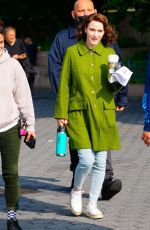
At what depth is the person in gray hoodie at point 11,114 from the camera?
22.3ft

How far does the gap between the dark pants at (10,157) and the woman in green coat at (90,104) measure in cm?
66

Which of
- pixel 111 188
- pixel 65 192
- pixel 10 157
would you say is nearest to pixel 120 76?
pixel 10 157

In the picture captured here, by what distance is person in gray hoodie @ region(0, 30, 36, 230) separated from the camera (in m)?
6.79

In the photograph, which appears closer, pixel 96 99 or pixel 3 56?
pixel 3 56

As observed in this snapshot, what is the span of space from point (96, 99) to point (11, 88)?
86 centimetres

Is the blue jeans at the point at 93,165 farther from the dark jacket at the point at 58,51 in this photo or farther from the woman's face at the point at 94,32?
the dark jacket at the point at 58,51

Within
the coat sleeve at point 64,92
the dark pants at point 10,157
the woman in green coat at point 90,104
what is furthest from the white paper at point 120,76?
the dark pants at point 10,157

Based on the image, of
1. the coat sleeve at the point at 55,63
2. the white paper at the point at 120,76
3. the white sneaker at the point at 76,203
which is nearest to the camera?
the white paper at the point at 120,76

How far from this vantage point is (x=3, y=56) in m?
6.86

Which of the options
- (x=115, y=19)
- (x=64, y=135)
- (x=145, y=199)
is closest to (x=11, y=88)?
(x=64, y=135)

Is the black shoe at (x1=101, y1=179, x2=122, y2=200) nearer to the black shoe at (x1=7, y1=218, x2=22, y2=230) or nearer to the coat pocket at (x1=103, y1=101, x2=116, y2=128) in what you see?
the coat pocket at (x1=103, y1=101, x2=116, y2=128)

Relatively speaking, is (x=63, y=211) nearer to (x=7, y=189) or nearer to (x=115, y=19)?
(x=7, y=189)

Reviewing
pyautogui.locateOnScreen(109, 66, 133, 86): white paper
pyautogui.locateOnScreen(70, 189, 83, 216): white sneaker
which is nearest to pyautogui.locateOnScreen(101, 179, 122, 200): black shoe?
pyautogui.locateOnScreen(70, 189, 83, 216): white sneaker

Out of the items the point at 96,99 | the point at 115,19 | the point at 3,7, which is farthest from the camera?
the point at 3,7
